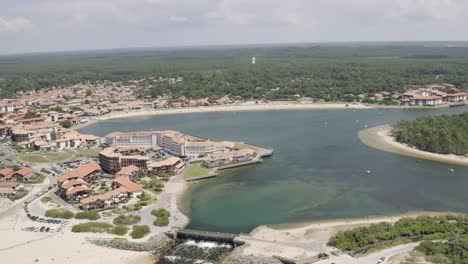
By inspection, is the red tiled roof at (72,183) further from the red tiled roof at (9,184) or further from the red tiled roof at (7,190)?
the red tiled roof at (9,184)

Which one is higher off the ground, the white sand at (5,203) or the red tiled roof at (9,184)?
the red tiled roof at (9,184)

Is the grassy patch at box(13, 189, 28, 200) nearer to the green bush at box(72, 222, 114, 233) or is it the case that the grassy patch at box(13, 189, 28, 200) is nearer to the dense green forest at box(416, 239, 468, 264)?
the green bush at box(72, 222, 114, 233)

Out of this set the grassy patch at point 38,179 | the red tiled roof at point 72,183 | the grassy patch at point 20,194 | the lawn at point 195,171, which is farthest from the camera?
the lawn at point 195,171

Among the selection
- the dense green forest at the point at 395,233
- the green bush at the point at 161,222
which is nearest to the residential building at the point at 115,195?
the green bush at the point at 161,222

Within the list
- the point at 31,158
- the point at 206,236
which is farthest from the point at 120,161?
the point at 206,236

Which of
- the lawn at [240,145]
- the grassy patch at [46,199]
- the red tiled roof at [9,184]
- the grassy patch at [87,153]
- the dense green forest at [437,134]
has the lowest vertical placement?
the grassy patch at [46,199]

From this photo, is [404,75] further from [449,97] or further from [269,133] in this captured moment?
[269,133]

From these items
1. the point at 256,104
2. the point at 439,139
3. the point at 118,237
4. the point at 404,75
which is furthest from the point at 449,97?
the point at 118,237

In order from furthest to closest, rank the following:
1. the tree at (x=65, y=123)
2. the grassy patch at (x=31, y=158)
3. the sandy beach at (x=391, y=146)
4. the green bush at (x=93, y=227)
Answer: the tree at (x=65, y=123), the grassy patch at (x=31, y=158), the sandy beach at (x=391, y=146), the green bush at (x=93, y=227)
